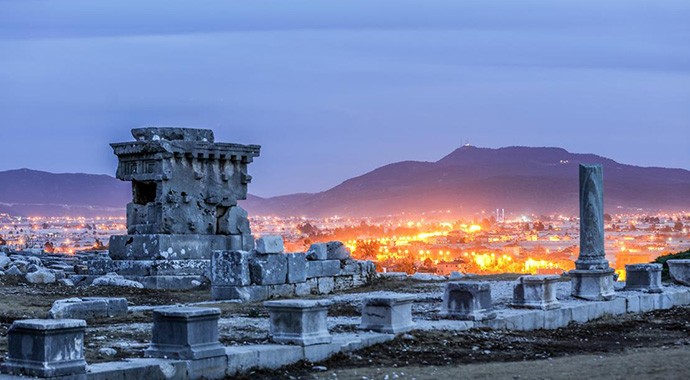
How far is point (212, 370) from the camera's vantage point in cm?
1352

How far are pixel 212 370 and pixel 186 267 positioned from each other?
13.7 meters

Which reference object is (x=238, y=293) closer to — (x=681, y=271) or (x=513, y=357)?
(x=513, y=357)

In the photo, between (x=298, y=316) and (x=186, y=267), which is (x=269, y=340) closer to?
(x=298, y=316)

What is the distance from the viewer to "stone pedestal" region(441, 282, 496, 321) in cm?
1891

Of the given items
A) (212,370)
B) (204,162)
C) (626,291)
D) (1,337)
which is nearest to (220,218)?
(204,162)

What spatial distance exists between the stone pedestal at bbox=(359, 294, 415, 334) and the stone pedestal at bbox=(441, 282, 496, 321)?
71.9 inches

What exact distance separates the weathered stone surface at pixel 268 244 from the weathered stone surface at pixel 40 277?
17.6 feet

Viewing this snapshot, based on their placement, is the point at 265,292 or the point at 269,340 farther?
the point at 265,292

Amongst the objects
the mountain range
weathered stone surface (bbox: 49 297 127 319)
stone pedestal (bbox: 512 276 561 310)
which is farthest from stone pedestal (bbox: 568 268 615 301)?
the mountain range

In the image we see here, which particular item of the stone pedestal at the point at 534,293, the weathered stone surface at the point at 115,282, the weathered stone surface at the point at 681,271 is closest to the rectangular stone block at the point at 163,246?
the weathered stone surface at the point at 115,282

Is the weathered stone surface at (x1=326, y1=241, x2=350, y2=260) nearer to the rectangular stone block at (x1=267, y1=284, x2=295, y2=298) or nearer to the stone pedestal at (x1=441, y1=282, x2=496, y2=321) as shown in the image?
the rectangular stone block at (x1=267, y1=284, x2=295, y2=298)

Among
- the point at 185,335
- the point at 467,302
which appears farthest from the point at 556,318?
the point at 185,335

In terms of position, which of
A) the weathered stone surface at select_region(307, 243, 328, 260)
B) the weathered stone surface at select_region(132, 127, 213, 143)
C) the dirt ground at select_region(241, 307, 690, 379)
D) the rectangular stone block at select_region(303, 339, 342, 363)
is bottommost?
the dirt ground at select_region(241, 307, 690, 379)

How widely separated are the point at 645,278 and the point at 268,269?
787cm
